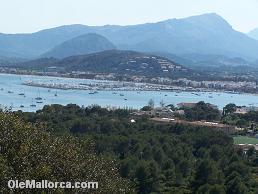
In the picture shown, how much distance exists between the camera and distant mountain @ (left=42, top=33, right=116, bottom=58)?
114250mm

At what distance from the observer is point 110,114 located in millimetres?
23547

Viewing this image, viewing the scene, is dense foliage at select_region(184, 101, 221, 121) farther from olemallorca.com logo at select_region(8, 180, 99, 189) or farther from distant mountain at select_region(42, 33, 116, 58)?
distant mountain at select_region(42, 33, 116, 58)

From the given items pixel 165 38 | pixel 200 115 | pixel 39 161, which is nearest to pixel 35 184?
pixel 39 161

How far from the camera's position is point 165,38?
14975 cm

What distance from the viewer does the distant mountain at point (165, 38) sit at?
140375mm

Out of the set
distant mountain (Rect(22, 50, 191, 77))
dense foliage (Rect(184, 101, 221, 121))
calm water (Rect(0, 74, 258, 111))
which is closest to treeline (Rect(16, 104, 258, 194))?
dense foliage (Rect(184, 101, 221, 121))

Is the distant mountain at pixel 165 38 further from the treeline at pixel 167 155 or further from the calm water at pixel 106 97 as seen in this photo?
the treeline at pixel 167 155

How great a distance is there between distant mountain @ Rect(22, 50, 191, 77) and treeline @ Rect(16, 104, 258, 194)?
156 ft

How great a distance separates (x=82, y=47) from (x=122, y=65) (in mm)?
46704

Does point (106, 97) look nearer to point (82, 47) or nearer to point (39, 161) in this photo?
point (39, 161)

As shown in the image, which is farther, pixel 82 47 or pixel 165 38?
pixel 165 38

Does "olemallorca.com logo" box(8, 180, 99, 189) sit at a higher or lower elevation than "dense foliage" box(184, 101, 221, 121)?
higher

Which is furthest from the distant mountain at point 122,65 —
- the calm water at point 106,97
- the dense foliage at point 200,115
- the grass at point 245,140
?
the grass at point 245,140

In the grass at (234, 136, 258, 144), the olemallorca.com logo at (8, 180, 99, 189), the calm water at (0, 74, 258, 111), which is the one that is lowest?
the grass at (234, 136, 258, 144)
